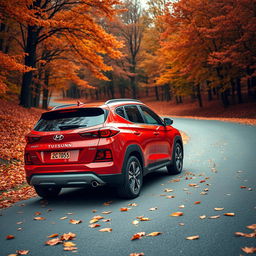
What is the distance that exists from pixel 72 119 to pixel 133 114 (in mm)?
1568

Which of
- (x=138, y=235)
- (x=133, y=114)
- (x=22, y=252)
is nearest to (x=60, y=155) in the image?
(x=133, y=114)

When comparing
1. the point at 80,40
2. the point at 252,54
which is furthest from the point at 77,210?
the point at 252,54

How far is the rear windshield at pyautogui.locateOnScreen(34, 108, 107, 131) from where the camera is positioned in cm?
608

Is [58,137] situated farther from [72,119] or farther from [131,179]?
[131,179]

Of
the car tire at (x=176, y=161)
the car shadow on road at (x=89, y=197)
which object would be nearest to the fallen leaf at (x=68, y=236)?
the car shadow on road at (x=89, y=197)

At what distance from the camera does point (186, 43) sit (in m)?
31.5

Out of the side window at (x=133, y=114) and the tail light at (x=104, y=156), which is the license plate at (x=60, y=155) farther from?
the side window at (x=133, y=114)

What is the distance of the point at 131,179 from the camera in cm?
643

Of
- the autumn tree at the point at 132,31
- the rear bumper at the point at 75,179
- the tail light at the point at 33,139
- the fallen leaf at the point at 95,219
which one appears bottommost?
the fallen leaf at the point at 95,219

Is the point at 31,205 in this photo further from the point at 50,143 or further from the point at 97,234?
the point at 97,234

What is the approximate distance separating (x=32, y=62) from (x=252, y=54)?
17.5 m

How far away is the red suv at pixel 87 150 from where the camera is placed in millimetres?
5879

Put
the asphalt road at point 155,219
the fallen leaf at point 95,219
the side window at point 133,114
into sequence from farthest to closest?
the side window at point 133,114
the fallen leaf at point 95,219
the asphalt road at point 155,219

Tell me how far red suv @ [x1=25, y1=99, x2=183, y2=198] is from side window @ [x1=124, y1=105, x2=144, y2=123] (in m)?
0.08
